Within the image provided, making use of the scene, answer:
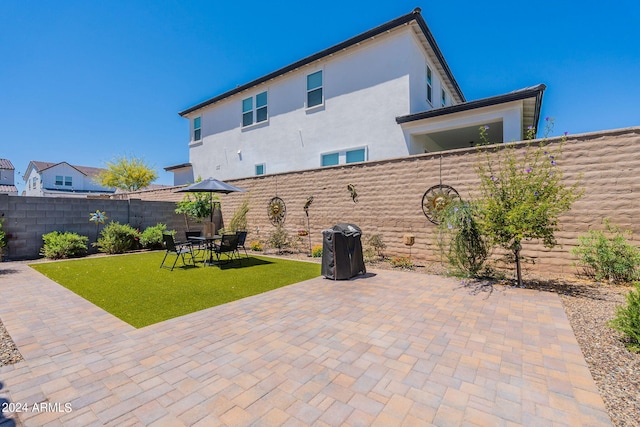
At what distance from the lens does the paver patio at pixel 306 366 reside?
7.22ft

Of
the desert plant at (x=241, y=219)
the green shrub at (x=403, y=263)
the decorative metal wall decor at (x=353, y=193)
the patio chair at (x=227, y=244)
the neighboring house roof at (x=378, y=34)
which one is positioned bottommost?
the green shrub at (x=403, y=263)

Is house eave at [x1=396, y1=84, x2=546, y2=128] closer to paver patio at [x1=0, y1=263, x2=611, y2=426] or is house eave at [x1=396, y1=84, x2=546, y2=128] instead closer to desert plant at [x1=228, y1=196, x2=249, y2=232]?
paver patio at [x1=0, y1=263, x2=611, y2=426]

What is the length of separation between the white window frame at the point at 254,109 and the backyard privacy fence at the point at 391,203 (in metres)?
4.14

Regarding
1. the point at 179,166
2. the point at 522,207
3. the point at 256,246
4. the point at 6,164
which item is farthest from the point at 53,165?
the point at 522,207

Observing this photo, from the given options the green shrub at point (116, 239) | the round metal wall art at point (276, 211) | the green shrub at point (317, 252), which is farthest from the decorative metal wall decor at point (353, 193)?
the green shrub at point (116, 239)

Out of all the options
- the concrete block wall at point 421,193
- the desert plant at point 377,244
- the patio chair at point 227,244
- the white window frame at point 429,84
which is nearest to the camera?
the concrete block wall at point 421,193

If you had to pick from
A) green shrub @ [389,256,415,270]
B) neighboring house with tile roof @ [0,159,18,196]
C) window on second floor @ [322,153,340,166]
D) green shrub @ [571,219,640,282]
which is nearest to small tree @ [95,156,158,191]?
neighboring house with tile roof @ [0,159,18,196]

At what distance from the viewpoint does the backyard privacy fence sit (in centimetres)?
636

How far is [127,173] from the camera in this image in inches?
1206

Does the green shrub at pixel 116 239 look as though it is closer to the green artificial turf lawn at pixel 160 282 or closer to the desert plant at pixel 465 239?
the green artificial turf lawn at pixel 160 282

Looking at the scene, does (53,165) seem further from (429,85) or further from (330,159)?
(429,85)

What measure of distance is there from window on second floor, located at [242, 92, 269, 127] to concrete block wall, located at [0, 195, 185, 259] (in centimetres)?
718

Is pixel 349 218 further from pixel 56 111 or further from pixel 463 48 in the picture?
pixel 56 111

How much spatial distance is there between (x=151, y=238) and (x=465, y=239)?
40.1 feet
